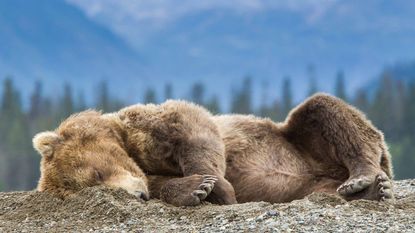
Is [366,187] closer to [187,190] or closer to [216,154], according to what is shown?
[216,154]

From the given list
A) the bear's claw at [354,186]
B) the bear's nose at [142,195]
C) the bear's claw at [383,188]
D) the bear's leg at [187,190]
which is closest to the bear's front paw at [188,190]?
the bear's leg at [187,190]

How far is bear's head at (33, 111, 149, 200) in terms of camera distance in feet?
23.8

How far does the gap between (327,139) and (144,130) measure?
156 centimetres

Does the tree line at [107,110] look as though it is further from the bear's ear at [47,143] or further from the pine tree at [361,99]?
the bear's ear at [47,143]

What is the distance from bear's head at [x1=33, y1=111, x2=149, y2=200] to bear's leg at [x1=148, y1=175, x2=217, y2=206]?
0.54ft

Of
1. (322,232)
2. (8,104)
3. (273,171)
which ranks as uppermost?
(8,104)

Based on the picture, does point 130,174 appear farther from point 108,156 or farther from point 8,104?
point 8,104

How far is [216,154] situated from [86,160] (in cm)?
101

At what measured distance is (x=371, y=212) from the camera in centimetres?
632

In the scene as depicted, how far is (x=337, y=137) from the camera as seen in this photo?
7922 mm

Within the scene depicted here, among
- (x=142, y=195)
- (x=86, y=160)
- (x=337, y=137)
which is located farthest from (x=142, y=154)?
(x=337, y=137)

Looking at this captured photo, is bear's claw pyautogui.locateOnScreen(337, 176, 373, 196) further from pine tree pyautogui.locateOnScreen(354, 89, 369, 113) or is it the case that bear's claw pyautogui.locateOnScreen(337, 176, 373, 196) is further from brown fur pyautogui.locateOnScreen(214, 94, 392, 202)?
pine tree pyautogui.locateOnScreen(354, 89, 369, 113)

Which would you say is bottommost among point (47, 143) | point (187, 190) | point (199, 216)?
point (199, 216)

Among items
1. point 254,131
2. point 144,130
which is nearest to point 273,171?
point 254,131
